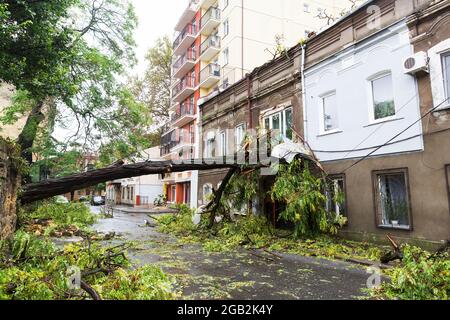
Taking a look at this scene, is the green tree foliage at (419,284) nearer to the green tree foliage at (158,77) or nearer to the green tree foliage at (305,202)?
the green tree foliage at (305,202)

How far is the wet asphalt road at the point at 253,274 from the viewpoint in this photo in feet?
16.5

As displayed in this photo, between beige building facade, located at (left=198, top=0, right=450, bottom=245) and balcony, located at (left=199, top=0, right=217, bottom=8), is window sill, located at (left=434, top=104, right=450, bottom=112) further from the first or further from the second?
balcony, located at (left=199, top=0, right=217, bottom=8)

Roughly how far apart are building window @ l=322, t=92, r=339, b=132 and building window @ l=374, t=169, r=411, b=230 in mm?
2550

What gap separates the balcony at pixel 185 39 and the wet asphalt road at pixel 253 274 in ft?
89.1

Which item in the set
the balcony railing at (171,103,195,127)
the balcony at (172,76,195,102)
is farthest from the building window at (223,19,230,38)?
the balcony railing at (171,103,195,127)

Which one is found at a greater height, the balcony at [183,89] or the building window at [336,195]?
the balcony at [183,89]

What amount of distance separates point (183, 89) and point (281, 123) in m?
20.1

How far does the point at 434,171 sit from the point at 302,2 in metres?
23.1

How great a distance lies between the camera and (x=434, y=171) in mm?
7473

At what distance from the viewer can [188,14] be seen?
32312 millimetres

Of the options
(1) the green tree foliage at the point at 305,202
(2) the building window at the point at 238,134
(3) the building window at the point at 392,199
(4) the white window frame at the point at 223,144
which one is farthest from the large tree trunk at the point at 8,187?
(4) the white window frame at the point at 223,144

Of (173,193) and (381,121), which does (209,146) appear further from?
(173,193)
